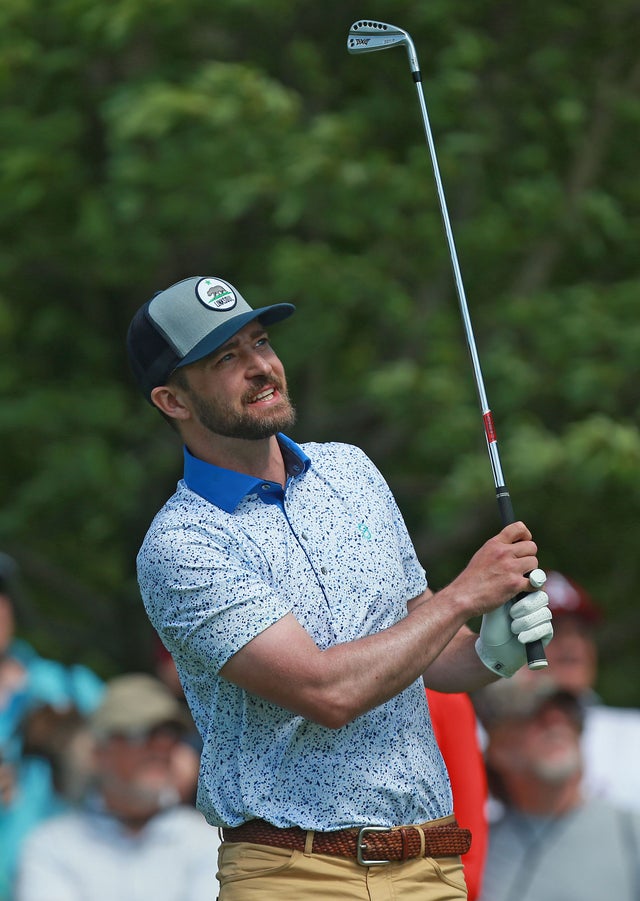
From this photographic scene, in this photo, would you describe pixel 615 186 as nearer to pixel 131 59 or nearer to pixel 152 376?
pixel 131 59

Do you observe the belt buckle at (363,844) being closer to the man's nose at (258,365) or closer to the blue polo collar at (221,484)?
the blue polo collar at (221,484)

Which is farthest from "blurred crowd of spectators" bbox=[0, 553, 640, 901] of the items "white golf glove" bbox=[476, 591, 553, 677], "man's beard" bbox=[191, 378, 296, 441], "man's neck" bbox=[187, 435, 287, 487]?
"man's beard" bbox=[191, 378, 296, 441]

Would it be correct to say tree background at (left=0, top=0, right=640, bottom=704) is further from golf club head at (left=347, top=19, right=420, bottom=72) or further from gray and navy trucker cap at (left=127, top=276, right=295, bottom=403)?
gray and navy trucker cap at (left=127, top=276, right=295, bottom=403)

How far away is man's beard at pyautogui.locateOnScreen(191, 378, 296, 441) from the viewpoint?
3.24 m

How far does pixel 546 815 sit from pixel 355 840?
2054 mm

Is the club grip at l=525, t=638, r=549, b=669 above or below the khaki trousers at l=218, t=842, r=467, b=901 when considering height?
above

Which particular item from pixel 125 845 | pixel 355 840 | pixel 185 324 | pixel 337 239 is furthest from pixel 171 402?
pixel 337 239

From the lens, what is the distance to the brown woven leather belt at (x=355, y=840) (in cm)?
303

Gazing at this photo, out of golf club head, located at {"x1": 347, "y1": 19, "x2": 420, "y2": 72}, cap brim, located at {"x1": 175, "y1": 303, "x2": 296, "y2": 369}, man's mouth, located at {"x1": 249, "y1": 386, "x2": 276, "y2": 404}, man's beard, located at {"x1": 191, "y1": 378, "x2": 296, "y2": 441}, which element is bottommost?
man's beard, located at {"x1": 191, "y1": 378, "x2": 296, "y2": 441}

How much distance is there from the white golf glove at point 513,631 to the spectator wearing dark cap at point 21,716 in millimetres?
3153

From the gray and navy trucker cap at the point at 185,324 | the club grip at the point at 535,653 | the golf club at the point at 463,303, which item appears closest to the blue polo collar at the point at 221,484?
the gray and navy trucker cap at the point at 185,324

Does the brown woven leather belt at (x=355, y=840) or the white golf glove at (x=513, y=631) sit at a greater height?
the white golf glove at (x=513, y=631)

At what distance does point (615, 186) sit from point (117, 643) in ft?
12.2

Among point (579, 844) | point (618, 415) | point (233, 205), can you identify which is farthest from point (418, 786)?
point (618, 415)
